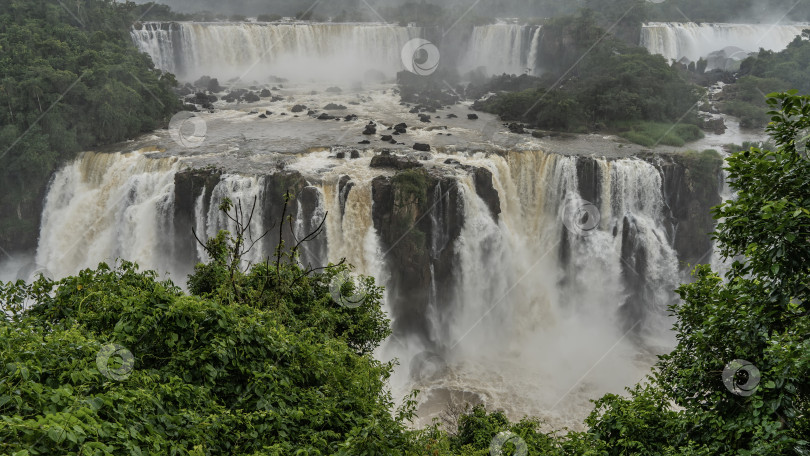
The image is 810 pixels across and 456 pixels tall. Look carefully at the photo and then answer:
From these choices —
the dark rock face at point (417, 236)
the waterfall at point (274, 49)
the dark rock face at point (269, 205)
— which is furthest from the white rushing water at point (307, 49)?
the dark rock face at point (417, 236)

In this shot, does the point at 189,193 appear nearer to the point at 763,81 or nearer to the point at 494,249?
the point at 494,249

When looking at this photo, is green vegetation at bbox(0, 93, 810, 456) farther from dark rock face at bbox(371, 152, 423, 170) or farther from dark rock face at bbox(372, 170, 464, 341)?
dark rock face at bbox(371, 152, 423, 170)

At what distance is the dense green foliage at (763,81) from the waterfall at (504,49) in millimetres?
13482

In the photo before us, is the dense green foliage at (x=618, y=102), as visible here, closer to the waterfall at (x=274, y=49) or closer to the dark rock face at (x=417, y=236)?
the dark rock face at (x=417, y=236)

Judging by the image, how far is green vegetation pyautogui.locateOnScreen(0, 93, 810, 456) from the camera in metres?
5.05

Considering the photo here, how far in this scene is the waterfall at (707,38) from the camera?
1777 inches

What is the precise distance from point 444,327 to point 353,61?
1107 inches

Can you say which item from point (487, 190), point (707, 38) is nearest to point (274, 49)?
point (487, 190)

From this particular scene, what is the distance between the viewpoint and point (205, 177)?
20672mm

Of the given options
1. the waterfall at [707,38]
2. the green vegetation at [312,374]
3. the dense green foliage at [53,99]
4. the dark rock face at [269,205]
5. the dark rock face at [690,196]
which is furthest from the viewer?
the waterfall at [707,38]

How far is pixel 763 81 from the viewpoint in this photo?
116ft

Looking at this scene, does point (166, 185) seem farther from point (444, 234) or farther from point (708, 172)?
point (708, 172)

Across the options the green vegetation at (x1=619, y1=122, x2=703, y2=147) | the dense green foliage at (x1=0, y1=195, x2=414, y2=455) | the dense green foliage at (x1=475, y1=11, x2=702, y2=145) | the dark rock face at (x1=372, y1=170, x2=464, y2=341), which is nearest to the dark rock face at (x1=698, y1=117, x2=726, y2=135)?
the dense green foliage at (x1=475, y1=11, x2=702, y2=145)

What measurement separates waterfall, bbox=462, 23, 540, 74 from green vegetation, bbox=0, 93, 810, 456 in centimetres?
3918
